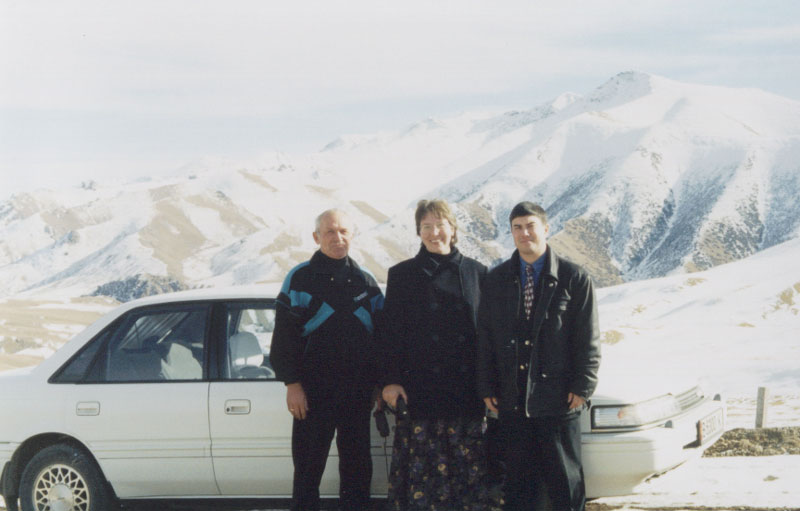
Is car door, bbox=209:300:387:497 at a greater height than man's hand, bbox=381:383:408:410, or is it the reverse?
man's hand, bbox=381:383:408:410

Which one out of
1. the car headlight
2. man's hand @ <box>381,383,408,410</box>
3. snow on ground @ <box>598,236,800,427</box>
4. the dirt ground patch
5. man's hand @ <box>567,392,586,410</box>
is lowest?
snow on ground @ <box>598,236,800,427</box>

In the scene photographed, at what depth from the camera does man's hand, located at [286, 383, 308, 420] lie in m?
4.38

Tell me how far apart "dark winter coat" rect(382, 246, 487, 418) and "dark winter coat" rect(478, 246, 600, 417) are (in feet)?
0.41

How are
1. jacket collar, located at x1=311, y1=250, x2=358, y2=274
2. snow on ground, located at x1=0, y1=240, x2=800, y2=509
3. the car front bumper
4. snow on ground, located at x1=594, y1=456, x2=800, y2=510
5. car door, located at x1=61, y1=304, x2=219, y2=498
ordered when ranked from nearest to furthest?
the car front bumper, jacket collar, located at x1=311, y1=250, x2=358, y2=274, car door, located at x1=61, y1=304, x2=219, y2=498, snow on ground, located at x1=594, y1=456, x2=800, y2=510, snow on ground, located at x1=0, y1=240, x2=800, y2=509

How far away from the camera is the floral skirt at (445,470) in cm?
427

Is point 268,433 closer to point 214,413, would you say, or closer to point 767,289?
point 214,413

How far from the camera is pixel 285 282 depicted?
175 inches

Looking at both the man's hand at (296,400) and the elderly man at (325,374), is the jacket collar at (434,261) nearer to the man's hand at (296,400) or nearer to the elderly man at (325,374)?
the elderly man at (325,374)

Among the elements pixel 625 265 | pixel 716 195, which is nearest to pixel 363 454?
pixel 625 265

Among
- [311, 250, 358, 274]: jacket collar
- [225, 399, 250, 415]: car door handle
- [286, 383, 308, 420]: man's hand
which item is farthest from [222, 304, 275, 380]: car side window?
[311, 250, 358, 274]: jacket collar

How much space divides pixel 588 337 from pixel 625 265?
530ft

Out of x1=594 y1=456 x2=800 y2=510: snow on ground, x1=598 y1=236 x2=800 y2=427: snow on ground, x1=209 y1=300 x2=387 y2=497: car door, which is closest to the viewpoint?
x1=209 y1=300 x2=387 y2=497: car door

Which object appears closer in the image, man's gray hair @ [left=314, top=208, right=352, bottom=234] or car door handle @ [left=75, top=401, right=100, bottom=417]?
man's gray hair @ [left=314, top=208, right=352, bottom=234]

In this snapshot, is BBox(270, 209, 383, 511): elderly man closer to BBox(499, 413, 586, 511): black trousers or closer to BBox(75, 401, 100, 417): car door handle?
BBox(499, 413, 586, 511): black trousers
